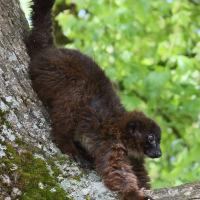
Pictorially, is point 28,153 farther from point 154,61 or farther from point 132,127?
point 154,61

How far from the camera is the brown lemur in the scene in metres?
2.93

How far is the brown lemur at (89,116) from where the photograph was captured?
9.60ft

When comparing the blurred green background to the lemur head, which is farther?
the blurred green background

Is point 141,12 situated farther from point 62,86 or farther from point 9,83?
point 9,83

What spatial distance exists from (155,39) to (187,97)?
211 centimetres

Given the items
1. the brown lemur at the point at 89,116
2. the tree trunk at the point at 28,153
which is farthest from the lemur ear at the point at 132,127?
the tree trunk at the point at 28,153

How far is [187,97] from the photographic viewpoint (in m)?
6.76

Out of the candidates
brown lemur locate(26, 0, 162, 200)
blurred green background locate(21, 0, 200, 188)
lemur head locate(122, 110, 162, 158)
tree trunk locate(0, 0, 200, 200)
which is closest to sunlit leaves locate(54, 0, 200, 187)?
blurred green background locate(21, 0, 200, 188)

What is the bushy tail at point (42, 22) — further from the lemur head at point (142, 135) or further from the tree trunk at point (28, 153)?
the lemur head at point (142, 135)

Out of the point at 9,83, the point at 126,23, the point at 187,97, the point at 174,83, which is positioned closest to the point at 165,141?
the point at 187,97

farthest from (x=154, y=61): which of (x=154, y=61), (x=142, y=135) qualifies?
(x=142, y=135)

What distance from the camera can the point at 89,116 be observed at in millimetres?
3086

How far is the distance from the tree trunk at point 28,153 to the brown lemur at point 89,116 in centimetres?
18

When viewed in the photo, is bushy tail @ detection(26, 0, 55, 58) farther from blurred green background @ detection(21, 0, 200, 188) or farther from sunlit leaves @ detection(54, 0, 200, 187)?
sunlit leaves @ detection(54, 0, 200, 187)
